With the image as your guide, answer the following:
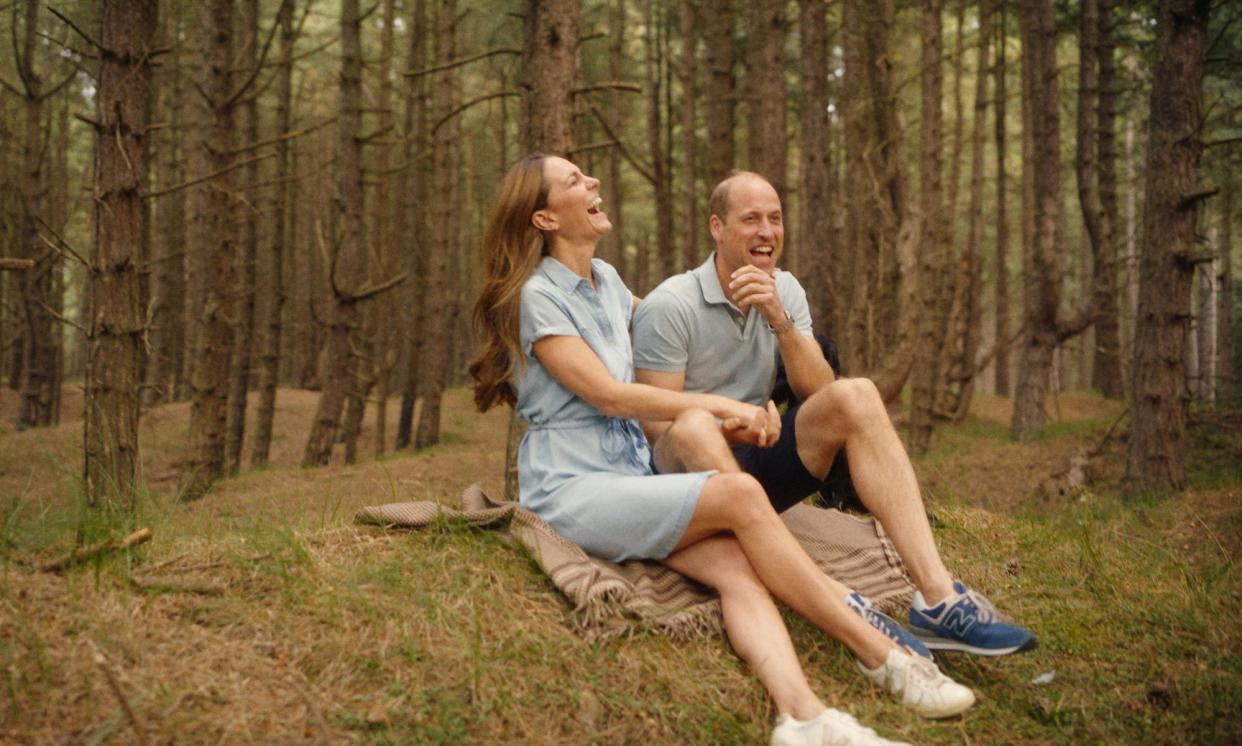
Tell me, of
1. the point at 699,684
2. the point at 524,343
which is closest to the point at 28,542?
the point at 524,343

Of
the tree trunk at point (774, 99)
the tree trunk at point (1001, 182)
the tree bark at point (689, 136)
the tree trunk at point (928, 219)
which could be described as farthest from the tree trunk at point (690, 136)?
the tree trunk at point (1001, 182)

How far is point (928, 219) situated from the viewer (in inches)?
471

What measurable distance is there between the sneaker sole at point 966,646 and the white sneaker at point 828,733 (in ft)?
1.97

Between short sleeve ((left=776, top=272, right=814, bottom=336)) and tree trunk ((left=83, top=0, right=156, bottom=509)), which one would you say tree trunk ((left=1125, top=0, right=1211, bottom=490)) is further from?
tree trunk ((left=83, top=0, right=156, bottom=509))

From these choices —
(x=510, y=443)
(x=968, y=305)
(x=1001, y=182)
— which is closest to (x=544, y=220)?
(x=510, y=443)

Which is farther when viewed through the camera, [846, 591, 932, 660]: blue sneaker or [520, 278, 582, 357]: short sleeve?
[520, 278, 582, 357]: short sleeve

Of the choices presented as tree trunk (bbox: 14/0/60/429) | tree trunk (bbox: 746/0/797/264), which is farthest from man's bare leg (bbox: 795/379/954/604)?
tree trunk (bbox: 14/0/60/429)

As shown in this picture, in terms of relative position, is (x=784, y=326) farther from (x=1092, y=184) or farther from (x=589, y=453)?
(x=1092, y=184)

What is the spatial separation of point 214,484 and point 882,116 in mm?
8544

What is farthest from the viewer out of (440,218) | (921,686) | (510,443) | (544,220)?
(440,218)

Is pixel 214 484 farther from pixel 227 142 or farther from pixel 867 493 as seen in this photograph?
pixel 867 493

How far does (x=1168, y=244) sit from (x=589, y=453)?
5.93m

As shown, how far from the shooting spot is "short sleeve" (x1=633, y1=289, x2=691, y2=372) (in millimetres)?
4484

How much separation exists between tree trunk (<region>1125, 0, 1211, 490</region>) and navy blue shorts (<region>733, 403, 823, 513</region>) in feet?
16.2
